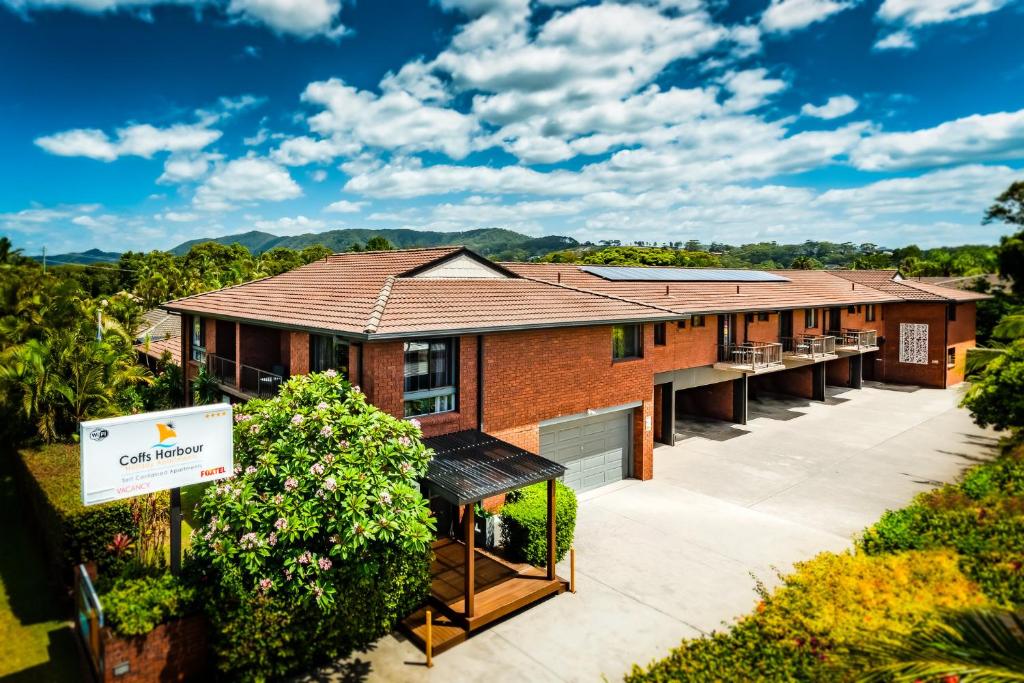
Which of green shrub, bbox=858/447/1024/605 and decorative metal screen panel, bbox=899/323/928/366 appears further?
decorative metal screen panel, bbox=899/323/928/366

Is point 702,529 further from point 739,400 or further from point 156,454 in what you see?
point 739,400

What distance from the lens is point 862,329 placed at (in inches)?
1426

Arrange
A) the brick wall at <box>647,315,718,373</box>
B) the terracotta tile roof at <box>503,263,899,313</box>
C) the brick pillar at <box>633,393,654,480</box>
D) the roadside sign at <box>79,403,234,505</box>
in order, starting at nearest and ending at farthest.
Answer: the roadside sign at <box>79,403,234,505</box>
the brick pillar at <box>633,393,654,480</box>
the brick wall at <box>647,315,718,373</box>
the terracotta tile roof at <box>503,263,899,313</box>

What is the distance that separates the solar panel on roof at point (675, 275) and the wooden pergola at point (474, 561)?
16.2 m

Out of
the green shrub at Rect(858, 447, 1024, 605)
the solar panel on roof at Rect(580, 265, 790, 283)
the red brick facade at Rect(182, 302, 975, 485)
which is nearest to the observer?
the green shrub at Rect(858, 447, 1024, 605)

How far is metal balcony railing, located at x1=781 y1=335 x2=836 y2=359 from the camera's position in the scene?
2981 cm

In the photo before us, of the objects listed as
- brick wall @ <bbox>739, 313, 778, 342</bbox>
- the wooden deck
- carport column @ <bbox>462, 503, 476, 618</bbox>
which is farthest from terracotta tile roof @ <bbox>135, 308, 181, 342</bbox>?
brick wall @ <bbox>739, 313, 778, 342</bbox>

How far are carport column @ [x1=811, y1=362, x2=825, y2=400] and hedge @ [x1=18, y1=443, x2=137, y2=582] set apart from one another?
104 ft

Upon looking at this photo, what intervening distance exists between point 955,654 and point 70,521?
1278 cm

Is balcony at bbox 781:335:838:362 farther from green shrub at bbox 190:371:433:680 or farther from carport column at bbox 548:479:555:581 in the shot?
green shrub at bbox 190:371:433:680

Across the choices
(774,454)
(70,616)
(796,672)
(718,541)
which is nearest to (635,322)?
(718,541)

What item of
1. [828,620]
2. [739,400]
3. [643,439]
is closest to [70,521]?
[828,620]

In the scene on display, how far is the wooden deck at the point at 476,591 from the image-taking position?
10484 millimetres

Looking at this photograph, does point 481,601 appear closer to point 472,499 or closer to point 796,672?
point 472,499
